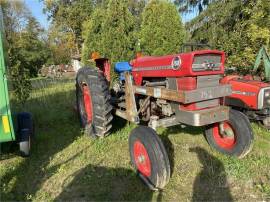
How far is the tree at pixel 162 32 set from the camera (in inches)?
422

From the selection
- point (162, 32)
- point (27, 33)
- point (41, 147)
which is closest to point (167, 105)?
point (41, 147)

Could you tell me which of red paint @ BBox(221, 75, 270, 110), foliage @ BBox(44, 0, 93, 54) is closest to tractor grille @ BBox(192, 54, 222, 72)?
red paint @ BBox(221, 75, 270, 110)

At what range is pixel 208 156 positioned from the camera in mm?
4473

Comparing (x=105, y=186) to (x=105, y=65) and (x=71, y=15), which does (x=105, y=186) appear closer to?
(x=105, y=65)

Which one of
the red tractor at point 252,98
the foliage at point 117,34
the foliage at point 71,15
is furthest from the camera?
the foliage at point 71,15

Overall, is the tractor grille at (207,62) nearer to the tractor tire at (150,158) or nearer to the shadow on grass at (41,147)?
the tractor tire at (150,158)

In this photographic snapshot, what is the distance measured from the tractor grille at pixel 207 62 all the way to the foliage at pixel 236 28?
468 centimetres

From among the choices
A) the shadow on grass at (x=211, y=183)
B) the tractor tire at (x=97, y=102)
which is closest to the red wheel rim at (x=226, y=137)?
the shadow on grass at (x=211, y=183)

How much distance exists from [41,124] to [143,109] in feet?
10.0

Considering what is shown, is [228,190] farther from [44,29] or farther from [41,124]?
[44,29]

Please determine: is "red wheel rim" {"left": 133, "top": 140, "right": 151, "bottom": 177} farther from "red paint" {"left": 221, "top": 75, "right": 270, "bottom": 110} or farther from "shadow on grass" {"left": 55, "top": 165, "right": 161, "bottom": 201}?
"red paint" {"left": 221, "top": 75, "right": 270, "bottom": 110}

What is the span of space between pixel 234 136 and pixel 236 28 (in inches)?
282

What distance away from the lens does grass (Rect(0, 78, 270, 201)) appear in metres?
3.55

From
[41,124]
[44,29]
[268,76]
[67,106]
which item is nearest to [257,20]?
[268,76]
